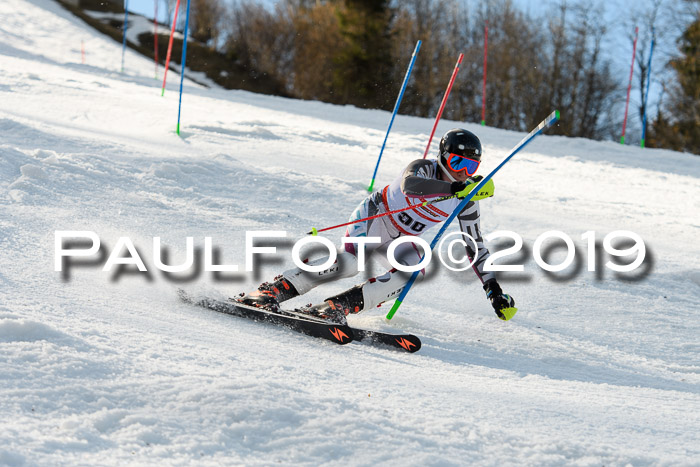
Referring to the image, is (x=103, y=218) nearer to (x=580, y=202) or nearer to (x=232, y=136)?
(x=232, y=136)

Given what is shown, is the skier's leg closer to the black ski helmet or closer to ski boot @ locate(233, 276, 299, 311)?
ski boot @ locate(233, 276, 299, 311)

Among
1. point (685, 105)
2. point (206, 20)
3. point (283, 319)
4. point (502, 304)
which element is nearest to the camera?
point (283, 319)

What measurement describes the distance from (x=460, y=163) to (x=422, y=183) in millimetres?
306

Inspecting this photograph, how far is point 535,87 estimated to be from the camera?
3212 centimetres

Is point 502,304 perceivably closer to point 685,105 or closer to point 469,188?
point 469,188

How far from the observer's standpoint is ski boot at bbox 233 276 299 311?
4.06m

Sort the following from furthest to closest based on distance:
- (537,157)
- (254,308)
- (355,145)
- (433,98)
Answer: (433,98), (537,157), (355,145), (254,308)

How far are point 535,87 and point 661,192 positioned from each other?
80.3 ft

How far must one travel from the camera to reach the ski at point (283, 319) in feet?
12.0

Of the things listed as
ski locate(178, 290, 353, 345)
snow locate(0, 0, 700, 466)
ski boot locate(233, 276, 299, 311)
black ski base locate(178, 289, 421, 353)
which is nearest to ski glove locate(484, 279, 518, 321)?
snow locate(0, 0, 700, 466)

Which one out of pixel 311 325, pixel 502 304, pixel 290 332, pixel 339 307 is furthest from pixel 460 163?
pixel 290 332

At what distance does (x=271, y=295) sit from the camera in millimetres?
4113

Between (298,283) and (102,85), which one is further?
(102,85)

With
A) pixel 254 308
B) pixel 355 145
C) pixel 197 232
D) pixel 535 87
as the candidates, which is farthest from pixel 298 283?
pixel 535 87
